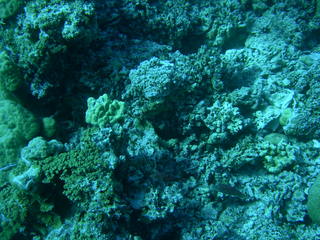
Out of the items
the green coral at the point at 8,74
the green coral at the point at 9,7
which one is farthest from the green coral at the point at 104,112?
the green coral at the point at 9,7

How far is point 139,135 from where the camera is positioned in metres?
4.37

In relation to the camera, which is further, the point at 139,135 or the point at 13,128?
the point at 139,135

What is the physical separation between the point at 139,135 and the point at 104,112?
2.46 ft

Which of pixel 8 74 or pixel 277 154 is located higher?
pixel 8 74

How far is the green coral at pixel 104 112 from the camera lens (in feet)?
13.4

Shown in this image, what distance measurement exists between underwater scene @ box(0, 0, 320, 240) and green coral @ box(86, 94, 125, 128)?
0.08ft

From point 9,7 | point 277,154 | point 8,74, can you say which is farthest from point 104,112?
point 277,154

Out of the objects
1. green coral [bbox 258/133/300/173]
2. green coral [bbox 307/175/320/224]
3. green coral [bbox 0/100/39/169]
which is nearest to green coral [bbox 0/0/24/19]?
green coral [bbox 0/100/39/169]

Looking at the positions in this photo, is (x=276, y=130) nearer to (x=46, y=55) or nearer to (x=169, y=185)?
(x=169, y=185)

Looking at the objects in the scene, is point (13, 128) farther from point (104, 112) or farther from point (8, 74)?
point (104, 112)

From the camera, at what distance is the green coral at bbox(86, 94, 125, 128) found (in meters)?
4.07

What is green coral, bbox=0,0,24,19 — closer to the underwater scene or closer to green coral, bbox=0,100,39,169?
the underwater scene

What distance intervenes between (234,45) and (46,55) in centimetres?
536

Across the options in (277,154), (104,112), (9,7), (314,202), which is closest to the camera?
(104,112)
